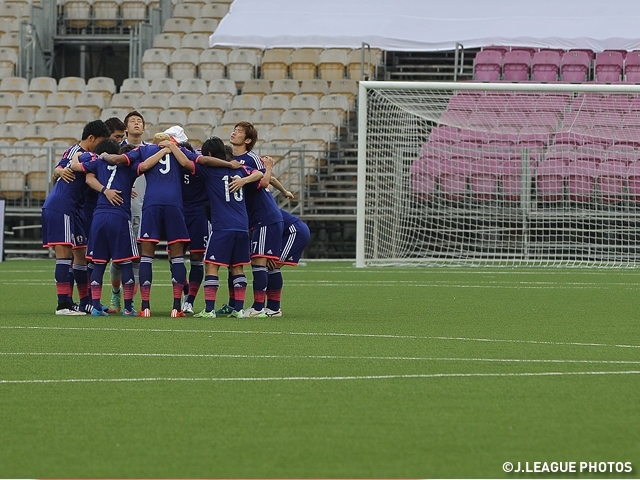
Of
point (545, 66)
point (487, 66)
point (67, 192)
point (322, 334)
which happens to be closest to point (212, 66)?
point (487, 66)

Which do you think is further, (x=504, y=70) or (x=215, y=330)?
(x=504, y=70)

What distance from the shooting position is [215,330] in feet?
30.1

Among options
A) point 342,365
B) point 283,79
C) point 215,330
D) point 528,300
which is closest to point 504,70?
point 283,79

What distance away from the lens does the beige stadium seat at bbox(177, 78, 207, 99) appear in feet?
80.1

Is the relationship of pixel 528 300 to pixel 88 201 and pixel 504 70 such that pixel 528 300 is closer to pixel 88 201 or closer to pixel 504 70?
pixel 88 201

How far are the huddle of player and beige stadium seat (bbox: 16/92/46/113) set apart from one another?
14.3 meters

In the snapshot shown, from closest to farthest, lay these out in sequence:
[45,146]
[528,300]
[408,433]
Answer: [408,433]
[528,300]
[45,146]

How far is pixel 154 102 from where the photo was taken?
944 inches

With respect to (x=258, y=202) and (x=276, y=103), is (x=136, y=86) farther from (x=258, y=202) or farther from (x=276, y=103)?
(x=258, y=202)

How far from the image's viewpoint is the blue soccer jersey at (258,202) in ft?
34.1

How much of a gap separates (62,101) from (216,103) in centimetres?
328

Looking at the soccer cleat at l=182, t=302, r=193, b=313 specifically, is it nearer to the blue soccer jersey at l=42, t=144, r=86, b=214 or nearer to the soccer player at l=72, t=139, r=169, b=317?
the soccer player at l=72, t=139, r=169, b=317

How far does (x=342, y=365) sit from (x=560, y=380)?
1.27 m

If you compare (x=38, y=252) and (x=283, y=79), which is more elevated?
(x=283, y=79)
